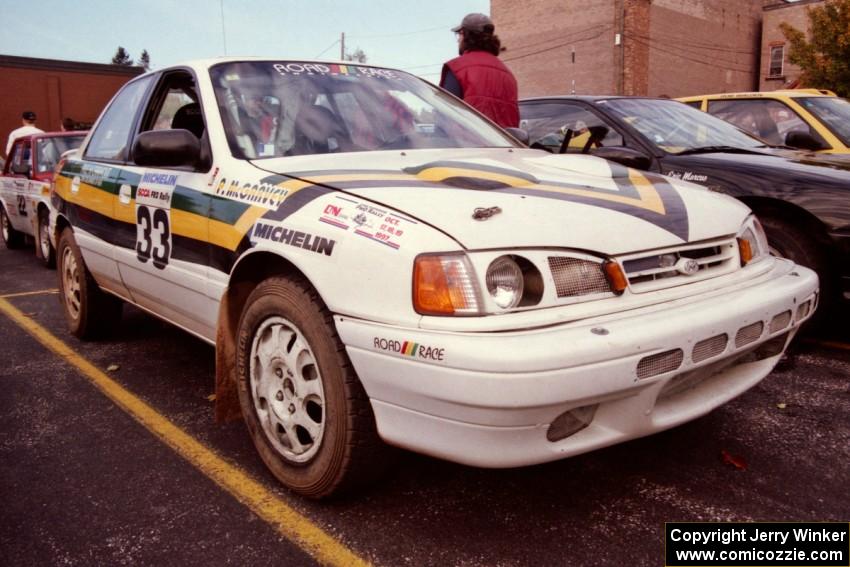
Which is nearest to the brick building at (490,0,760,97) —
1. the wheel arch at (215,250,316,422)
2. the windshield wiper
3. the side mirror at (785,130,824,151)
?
the side mirror at (785,130,824,151)

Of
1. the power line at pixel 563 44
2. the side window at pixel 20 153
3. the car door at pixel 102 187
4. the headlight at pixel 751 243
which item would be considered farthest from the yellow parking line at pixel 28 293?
the power line at pixel 563 44

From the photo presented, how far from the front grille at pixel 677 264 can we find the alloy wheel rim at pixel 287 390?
1046 millimetres

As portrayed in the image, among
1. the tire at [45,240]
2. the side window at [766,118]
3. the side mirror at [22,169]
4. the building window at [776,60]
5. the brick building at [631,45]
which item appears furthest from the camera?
the building window at [776,60]

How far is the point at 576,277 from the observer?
210 cm

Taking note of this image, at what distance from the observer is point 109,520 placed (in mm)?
2393

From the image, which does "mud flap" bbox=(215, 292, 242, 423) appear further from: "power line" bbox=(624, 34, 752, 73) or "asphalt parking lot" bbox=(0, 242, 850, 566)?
"power line" bbox=(624, 34, 752, 73)

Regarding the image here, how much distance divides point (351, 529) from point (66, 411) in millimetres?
1863

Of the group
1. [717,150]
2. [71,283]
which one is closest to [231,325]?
[71,283]

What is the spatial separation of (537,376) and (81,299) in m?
3.52

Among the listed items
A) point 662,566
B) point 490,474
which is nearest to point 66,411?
point 490,474

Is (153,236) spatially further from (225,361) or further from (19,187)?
(19,187)

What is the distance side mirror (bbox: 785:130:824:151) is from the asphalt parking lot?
2.69 m

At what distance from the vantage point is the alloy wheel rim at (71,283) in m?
4.51

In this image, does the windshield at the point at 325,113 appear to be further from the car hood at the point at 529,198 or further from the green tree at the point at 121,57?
the green tree at the point at 121,57
